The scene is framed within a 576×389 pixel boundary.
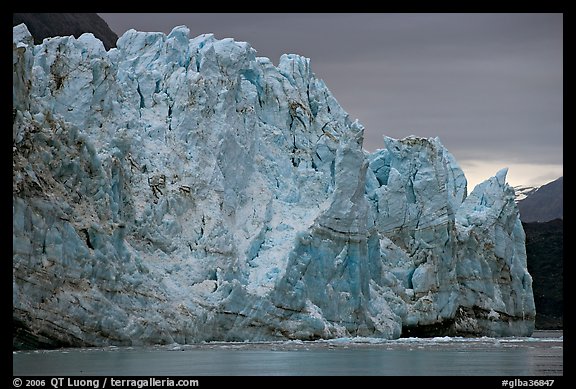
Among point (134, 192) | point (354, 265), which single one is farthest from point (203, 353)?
point (354, 265)

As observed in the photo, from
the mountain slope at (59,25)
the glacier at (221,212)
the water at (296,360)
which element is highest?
the mountain slope at (59,25)

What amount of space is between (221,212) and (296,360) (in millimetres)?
8409

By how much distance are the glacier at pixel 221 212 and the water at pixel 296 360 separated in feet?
3.92

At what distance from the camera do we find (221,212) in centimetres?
3366

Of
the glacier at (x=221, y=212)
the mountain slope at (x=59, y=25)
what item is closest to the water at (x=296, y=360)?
the glacier at (x=221, y=212)

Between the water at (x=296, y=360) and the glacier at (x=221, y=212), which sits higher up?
the glacier at (x=221, y=212)

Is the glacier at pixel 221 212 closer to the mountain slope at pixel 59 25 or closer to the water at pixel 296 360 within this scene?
the water at pixel 296 360

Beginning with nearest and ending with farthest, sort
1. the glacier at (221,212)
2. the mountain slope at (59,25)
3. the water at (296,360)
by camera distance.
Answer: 1. the water at (296,360)
2. the glacier at (221,212)
3. the mountain slope at (59,25)

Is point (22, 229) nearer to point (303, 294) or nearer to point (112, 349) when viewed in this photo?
point (112, 349)

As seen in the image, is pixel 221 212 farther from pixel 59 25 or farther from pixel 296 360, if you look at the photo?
pixel 59 25

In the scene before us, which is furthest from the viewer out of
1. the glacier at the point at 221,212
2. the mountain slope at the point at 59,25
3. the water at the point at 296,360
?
the mountain slope at the point at 59,25

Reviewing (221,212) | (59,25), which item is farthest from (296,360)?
(59,25)

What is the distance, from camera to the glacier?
90.0ft

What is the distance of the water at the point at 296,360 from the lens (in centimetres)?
2289
